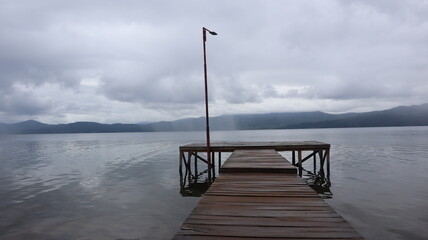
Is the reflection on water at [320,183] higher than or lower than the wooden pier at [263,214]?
lower

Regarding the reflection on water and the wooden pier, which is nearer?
the wooden pier

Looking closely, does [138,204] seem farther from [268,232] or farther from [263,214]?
[268,232]

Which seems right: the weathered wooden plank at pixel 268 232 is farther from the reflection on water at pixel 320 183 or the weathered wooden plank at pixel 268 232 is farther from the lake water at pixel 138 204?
the reflection on water at pixel 320 183

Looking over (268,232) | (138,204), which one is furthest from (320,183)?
(268,232)

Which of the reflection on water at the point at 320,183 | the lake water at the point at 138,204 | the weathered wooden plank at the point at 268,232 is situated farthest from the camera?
the reflection on water at the point at 320,183

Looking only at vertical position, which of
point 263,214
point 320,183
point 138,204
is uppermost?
point 263,214

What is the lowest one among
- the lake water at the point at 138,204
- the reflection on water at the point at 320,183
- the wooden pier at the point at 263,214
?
the reflection on water at the point at 320,183

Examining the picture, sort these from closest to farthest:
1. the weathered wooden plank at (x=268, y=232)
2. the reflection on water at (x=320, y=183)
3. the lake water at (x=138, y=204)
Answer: the weathered wooden plank at (x=268, y=232), the lake water at (x=138, y=204), the reflection on water at (x=320, y=183)

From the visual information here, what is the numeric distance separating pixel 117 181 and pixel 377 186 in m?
18.7

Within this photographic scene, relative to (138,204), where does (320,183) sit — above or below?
below

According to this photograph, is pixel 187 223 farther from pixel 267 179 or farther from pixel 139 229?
pixel 139 229

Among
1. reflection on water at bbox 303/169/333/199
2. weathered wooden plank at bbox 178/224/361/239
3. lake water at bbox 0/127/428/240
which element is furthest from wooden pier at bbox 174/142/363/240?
reflection on water at bbox 303/169/333/199

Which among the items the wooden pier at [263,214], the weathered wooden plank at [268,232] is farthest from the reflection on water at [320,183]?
the weathered wooden plank at [268,232]

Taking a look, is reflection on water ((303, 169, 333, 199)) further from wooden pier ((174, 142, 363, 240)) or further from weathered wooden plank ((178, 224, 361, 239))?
weathered wooden plank ((178, 224, 361, 239))
